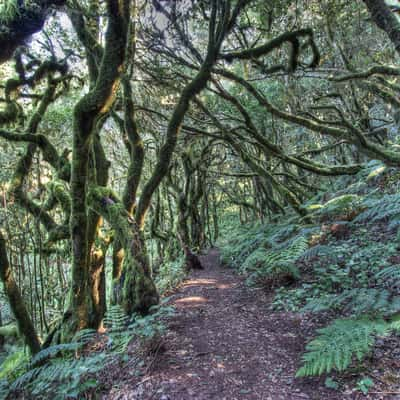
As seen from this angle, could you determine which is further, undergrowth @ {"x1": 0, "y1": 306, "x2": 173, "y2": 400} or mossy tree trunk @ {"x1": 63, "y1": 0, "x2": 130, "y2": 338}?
mossy tree trunk @ {"x1": 63, "y1": 0, "x2": 130, "y2": 338}

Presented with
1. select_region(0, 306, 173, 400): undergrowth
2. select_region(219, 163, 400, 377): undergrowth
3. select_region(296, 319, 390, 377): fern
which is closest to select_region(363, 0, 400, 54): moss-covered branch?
select_region(219, 163, 400, 377): undergrowth

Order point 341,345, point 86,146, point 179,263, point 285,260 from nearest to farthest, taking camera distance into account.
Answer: point 341,345 < point 86,146 < point 285,260 < point 179,263

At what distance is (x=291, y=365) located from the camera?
2.74 m

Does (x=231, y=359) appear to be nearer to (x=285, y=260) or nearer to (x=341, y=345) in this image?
(x=341, y=345)

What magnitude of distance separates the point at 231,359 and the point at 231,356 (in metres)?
0.06

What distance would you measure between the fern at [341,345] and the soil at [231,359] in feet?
0.95

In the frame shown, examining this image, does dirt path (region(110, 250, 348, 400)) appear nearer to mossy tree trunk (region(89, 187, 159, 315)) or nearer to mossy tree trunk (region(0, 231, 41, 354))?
mossy tree trunk (region(89, 187, 159, 315))

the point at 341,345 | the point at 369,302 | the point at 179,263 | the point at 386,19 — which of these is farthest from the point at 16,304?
the point at 386,19

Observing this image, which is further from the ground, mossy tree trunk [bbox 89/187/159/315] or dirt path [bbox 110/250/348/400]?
mossy tree trunk [bbox 89/187/159/315]

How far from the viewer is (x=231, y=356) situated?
9.79ft

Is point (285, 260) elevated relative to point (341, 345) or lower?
elevated

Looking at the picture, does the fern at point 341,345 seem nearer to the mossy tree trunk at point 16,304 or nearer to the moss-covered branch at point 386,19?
the moss-covered branch at point 386,19

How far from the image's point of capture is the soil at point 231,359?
2.37 m

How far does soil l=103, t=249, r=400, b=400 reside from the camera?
2369mm
